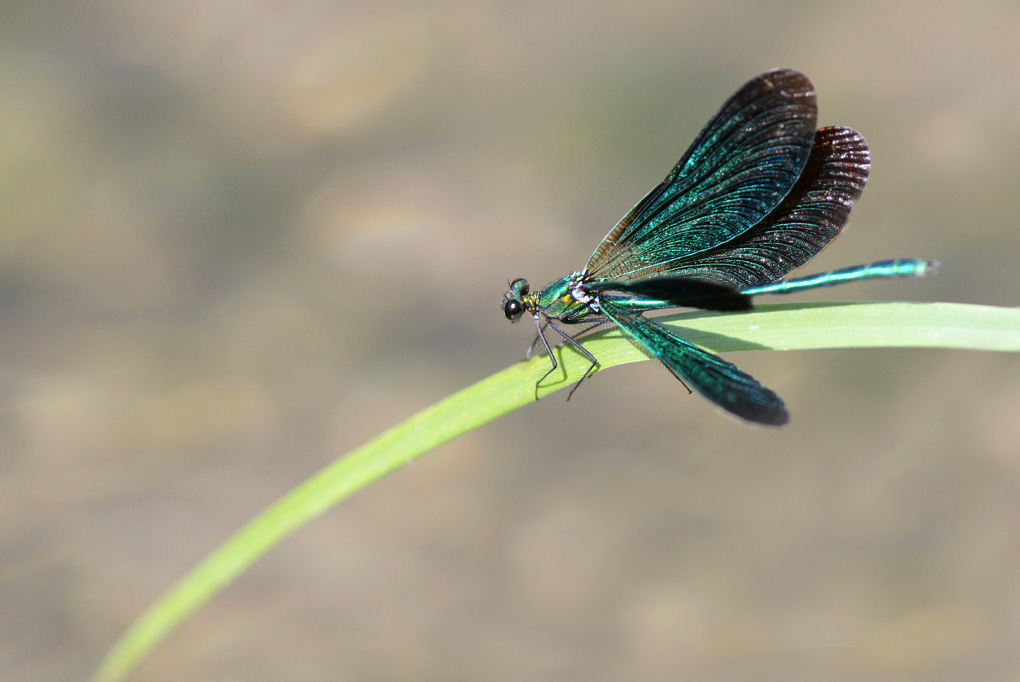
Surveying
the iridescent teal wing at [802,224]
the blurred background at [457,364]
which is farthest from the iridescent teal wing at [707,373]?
the blurred background at [457,364]

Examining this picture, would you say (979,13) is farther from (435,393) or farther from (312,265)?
(312,265)

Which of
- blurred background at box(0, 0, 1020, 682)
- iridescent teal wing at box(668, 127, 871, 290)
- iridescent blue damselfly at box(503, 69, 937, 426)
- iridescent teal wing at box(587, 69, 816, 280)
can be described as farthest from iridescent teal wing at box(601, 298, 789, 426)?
blurred background at box(0, 0, 1020, 682)

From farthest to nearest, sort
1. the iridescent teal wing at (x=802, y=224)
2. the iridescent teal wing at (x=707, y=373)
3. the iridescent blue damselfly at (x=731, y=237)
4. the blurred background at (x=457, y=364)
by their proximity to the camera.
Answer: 1. the blurred background at (x=457, y=364)
2. the iridescent teal wing at (x=802, y=224)
3. the iridescent blue damselfly at (x=731, y=237)
4. the iridescent teal wing at (x=707, y=373)

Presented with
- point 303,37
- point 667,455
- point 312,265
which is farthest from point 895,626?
point 303,37

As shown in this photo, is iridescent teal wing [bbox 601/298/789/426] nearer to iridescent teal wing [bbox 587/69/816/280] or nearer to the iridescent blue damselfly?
the iridescent blue damselfly

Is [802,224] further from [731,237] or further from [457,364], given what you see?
[457,364]

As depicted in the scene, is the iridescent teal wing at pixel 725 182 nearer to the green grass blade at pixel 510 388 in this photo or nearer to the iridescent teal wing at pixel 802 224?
the iridescent teal wing at pixel 802 224
